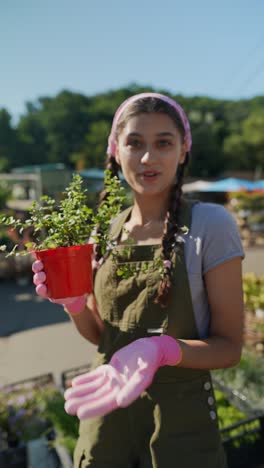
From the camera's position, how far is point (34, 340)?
5.27 meters

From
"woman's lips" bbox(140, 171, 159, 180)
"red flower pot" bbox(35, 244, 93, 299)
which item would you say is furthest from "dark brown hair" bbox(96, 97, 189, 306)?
"red flower pot" bbox(35, 244, 93, 299)

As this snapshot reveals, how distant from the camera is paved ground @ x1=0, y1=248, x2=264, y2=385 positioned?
14.6 ft

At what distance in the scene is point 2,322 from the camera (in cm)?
599

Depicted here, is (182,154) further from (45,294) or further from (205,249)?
(45,294)

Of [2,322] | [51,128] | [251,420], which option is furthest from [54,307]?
[51,128]

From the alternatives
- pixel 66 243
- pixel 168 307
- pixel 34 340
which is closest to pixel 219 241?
pixel 168 307

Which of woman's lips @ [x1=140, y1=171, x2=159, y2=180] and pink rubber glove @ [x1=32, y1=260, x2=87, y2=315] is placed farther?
woman's lips @ [x1=140, y1=171, x2=159, y2=180]

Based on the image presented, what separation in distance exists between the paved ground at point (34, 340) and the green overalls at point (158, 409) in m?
2.72

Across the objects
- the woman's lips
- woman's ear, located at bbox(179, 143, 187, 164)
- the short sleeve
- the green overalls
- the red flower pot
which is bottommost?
the green overalls

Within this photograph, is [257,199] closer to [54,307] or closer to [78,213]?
[54,307]

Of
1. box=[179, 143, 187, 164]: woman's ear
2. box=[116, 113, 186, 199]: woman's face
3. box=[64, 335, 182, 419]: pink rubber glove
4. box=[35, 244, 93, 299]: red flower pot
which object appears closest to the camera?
box=[64, 335, 182, 419]: pink rubber glove

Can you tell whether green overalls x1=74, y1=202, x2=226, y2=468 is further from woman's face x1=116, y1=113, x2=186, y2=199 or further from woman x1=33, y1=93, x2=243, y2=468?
woman's face x1=116, y1=113, x2=186, y2=199

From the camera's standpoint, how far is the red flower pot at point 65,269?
1.19 m

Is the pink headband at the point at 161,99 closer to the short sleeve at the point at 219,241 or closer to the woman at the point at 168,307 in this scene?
the woman at the point at 168,307
